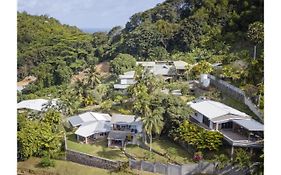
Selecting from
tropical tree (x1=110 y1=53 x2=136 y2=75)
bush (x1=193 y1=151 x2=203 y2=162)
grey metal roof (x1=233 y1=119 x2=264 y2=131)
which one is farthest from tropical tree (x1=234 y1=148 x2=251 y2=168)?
tropical tree (x1=110 y1=53 x2=136 y2=75)

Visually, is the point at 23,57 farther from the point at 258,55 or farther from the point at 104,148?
the point at 258,55

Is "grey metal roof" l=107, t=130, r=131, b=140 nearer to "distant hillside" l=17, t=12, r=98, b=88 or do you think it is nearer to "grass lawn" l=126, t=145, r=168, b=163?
"grass lawn" l=126, t=145, r=168, b=163

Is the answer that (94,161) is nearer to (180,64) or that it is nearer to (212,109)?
(212,109)

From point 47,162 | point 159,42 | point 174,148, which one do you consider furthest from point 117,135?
point 159,42

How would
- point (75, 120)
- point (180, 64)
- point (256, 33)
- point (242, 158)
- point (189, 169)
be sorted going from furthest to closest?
point (256, 33) → point (180, 64) → point (75, 120) → point (189, 169) → point (242, 158)

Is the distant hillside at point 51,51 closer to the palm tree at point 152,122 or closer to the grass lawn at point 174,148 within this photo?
the palm tree at point 152,122

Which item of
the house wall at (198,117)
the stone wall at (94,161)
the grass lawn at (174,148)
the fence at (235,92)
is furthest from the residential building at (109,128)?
the fence at (235,92)

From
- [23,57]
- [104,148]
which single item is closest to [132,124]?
[104,148]
